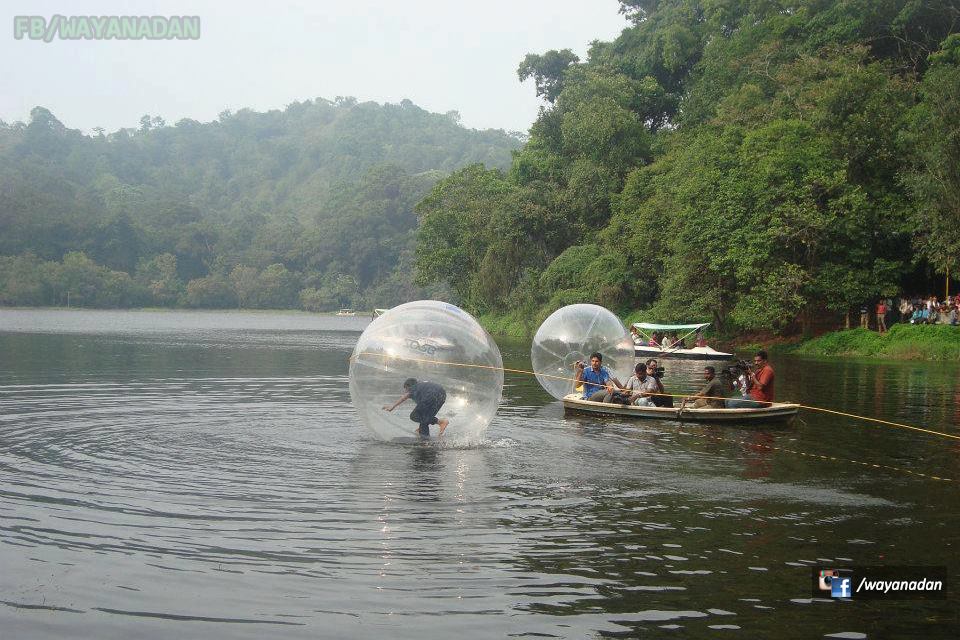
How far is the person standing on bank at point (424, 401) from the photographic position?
14.0 meters

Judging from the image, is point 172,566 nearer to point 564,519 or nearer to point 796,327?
point 564,519

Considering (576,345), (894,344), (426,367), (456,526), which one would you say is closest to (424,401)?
(426,367)

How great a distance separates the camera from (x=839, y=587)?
816 cm

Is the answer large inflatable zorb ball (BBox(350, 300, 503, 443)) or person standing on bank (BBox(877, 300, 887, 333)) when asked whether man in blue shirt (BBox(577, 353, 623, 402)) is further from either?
person standing on bank (BBox(877, 300, 887, 333))

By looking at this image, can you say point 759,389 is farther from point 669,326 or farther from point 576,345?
point 669,326

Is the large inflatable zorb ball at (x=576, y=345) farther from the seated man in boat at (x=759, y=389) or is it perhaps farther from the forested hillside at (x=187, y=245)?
the forested hillside at (x=187, y=245)

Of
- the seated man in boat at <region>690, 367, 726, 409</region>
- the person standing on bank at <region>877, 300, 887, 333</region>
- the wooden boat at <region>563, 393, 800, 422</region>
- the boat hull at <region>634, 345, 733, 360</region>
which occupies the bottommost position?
the boat hull at <region>634, 345, 733, 360</region>

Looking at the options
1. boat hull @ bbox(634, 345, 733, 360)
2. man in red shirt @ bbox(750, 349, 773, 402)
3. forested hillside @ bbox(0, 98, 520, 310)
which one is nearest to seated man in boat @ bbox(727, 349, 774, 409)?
man in red shirt @ bbox(750, 349, 773, 402)

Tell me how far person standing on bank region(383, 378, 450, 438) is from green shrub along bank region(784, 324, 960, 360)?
3362 centimetres

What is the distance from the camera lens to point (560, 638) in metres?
6.99

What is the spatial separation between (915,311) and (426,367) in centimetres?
3883

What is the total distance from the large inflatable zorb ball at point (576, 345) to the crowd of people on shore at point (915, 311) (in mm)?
27168

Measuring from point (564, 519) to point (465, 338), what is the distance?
4.43m

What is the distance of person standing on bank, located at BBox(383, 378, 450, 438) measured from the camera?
550 inches
